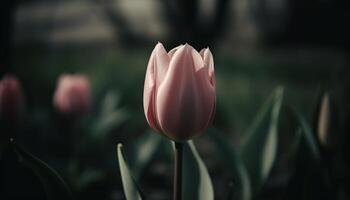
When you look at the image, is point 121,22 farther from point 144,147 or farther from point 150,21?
point 144,147

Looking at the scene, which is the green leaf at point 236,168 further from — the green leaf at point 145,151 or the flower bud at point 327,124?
the green leaf at point 145,151

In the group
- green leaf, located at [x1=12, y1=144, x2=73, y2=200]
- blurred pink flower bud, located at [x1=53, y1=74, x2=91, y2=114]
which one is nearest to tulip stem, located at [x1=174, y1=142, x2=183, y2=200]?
green leaf, located at [x1=12, y1=144, x2=73, y2=200]

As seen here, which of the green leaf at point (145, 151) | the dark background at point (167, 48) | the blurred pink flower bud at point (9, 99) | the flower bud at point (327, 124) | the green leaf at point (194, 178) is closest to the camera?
the green leaf at point (194, 178)

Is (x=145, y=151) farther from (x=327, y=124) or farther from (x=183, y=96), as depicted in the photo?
A: (x=183, y=96)

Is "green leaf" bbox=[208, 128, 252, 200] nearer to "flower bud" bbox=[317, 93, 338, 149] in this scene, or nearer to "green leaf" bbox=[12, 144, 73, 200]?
"flower bud" bbox=[317, 93, 338, 149]

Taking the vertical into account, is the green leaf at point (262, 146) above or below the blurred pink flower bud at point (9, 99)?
below

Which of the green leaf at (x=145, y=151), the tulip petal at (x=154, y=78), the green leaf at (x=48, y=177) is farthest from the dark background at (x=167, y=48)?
the tulip petal at (x=154, y=78)

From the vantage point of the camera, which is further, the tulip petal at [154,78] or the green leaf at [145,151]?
the green leaf at [145,151]
